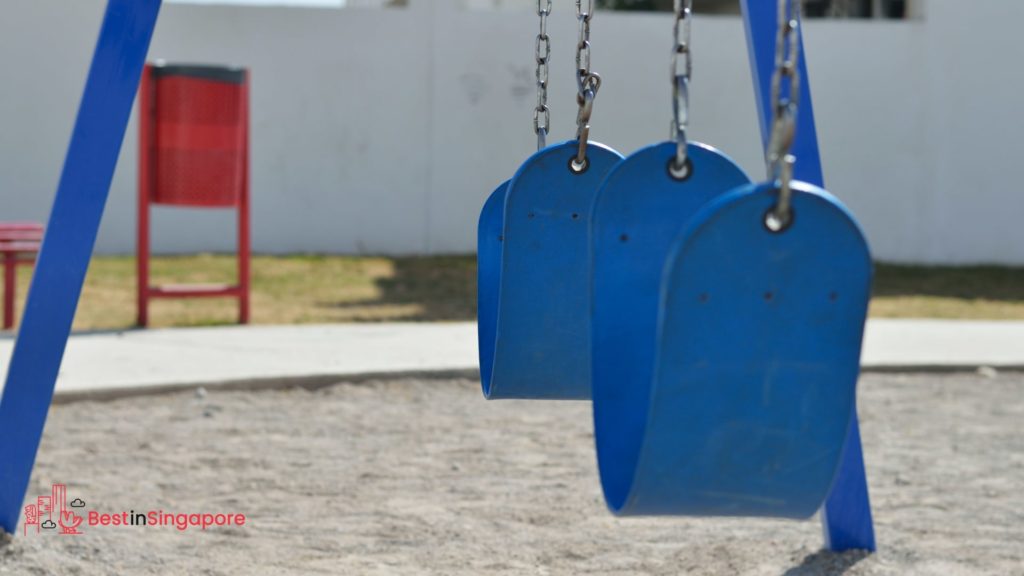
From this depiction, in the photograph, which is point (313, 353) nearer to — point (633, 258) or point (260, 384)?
point (260, 384)

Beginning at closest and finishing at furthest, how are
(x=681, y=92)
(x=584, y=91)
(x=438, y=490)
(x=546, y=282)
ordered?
1. (x=681, y=92)
2. (x=584, y=91)
3. (x=546, y=282)
4. (x=438, y=490)

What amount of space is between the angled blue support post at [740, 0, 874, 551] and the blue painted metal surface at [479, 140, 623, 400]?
0.55 m

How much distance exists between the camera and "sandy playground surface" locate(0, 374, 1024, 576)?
3180 mm

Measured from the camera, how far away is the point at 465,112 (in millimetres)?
11570

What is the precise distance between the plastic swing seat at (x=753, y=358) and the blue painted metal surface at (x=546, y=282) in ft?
2.32

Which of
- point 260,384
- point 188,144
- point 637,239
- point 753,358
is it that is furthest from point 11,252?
point 753,358

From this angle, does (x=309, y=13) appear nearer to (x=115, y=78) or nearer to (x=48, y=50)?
(x=48, y=50)

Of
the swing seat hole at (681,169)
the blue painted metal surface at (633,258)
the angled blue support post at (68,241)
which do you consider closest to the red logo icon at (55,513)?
the angled blue support post at (68,241)

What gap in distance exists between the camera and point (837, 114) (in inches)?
471

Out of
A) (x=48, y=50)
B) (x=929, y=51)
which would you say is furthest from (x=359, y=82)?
(x=929, y=51)

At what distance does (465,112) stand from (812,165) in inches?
345

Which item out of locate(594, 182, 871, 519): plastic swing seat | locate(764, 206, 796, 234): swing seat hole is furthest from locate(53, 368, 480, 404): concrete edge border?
locate(764, 206, 796, 234): swing seat hole

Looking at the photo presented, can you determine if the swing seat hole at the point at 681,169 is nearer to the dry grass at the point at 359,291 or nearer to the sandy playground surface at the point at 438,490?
the sandy playground surface at the point at 438,490

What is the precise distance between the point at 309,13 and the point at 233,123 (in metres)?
4.25
